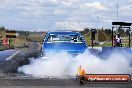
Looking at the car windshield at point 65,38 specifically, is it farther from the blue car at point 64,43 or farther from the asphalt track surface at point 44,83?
the asphalt track surface at point 44,83

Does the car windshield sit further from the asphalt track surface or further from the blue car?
the asphalt track surface

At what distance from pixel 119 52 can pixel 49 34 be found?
3.58m

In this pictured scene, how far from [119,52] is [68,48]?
2.69 m

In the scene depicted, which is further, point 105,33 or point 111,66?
point 105,33

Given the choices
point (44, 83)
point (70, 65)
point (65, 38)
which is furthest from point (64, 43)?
point (44, 83)

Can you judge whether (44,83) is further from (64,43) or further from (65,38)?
(65,38)

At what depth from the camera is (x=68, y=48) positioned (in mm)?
21172

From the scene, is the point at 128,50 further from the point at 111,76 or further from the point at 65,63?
the point at 111,76

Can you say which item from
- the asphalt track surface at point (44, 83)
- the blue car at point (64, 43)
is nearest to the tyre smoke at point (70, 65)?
the blue car at point (64, 43)

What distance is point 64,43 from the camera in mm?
21969

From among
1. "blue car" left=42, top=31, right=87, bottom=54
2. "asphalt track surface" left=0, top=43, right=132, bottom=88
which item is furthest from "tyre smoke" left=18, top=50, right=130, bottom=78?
"asphalt track surface" left=0, top=43, right=132, bottom=88

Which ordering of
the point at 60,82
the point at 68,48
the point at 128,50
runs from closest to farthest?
the point at 60,82 → the point at 68,48 → the point at 128,50

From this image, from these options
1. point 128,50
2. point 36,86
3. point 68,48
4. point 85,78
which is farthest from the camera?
point 128,50

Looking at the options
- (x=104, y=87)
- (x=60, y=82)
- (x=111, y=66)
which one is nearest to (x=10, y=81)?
(x=60, y=82)
